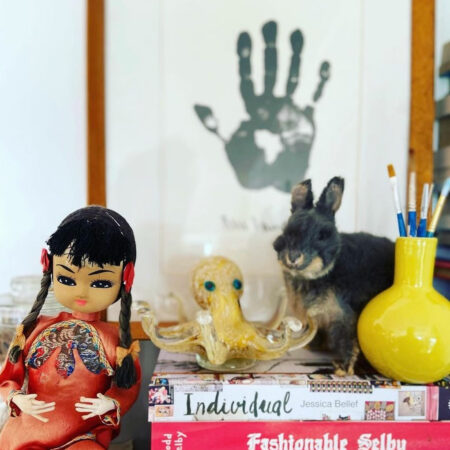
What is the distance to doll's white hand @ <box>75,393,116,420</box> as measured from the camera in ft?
1.39

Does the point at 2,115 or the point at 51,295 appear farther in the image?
the point at 2,115

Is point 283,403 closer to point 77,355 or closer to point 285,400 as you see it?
point 285,400

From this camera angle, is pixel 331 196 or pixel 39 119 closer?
pixel 331 196

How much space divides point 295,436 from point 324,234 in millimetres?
205

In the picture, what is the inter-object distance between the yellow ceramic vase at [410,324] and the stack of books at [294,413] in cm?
2

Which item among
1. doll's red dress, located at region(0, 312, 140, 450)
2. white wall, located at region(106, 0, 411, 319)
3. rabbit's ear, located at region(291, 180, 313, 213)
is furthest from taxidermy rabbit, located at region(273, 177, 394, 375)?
doll's red dress, located at region(0, 312, 140, 450)

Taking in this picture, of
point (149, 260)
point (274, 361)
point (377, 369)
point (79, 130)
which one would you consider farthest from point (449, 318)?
point (79, 130)

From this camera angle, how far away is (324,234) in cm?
48

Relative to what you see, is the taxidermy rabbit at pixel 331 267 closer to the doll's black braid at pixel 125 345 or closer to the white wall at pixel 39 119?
the doll's black braid at pixel 125 345

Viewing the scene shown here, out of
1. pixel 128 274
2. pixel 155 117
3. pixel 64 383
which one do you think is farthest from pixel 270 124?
pixel 64 383

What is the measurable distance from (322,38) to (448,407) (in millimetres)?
470

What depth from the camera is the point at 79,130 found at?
0.62 meters

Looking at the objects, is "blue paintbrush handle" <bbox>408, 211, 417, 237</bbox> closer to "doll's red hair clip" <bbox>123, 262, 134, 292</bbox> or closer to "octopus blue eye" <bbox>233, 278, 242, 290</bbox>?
"octopus blue eye" <bbox>233, 278, 242, 290</bbox>

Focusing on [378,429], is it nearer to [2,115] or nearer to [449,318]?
[449,318]
